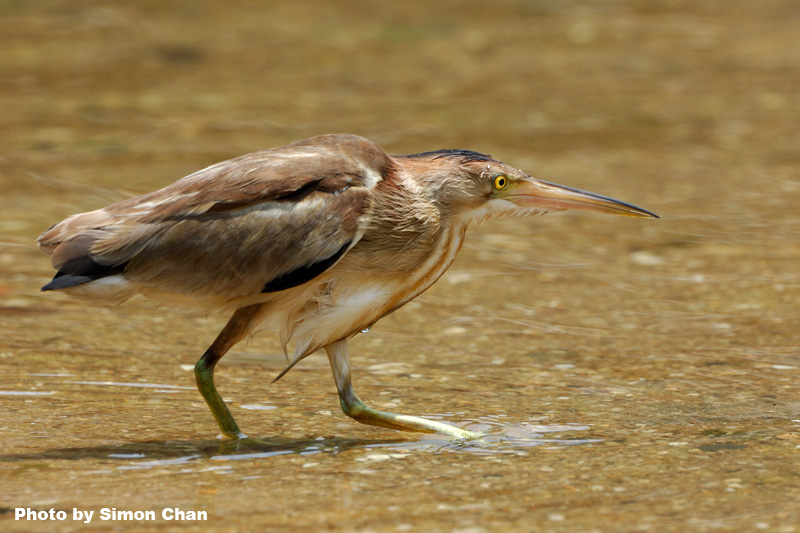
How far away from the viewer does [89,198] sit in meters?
10.2

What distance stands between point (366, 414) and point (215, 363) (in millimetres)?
750

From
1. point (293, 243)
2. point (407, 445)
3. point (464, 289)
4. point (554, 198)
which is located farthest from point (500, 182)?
point (464, 289)

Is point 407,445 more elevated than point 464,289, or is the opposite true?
point 407,445

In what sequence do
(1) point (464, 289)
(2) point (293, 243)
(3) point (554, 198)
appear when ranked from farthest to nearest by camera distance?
1. (1) point (464, 289)
2. (3) point (554, 198)
3. (2) point (293, 243)

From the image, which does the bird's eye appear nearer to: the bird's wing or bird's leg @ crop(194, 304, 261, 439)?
the bird's wing

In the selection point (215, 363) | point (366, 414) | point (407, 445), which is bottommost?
point (407, 445)

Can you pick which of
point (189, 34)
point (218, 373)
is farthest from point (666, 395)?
point (189, 34)

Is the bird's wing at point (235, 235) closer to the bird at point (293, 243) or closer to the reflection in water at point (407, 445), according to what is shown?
the bird at point (293, 243)

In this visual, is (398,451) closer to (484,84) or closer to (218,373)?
(218,373)

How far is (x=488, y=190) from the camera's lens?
5750 millimetres

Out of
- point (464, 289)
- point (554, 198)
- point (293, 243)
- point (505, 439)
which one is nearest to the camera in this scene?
point (293, 243)

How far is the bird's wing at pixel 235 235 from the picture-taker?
17.6ft

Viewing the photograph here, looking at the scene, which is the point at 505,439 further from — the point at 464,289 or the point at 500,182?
the point at 464,289

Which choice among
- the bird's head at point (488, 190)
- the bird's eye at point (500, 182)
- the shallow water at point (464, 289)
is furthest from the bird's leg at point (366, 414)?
the bird's eye at point (500, 182)
